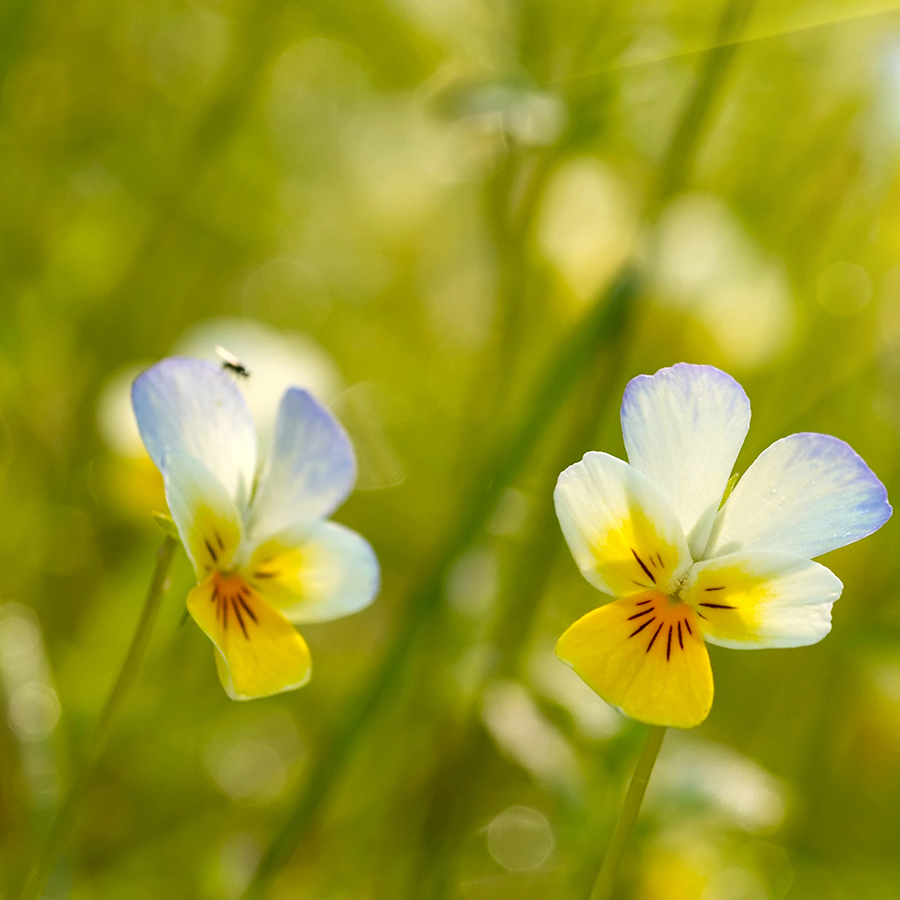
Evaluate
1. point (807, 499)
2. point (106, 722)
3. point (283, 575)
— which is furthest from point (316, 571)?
point (807, 499)

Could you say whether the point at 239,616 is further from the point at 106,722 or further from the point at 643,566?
the point at 643,566

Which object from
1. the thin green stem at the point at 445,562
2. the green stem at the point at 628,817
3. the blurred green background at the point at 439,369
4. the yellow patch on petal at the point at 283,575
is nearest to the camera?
the green stem at the point at 628,817

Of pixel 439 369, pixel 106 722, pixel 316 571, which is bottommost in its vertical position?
pixel 106 722

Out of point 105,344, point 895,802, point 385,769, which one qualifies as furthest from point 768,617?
point 105,344

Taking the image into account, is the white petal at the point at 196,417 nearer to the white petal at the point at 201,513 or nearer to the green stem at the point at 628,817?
the white petal at the point at 201,513

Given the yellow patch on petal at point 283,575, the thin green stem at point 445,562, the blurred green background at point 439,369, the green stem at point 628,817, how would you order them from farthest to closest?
1. the blurred green background at point 439,369
2. the thin green stem at point 445,562
3. the yellow patch on petal at point 283,575
4. the green stem at point 628,817

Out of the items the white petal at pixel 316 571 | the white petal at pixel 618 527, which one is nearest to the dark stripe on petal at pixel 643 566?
the white petal at pixel 618 527

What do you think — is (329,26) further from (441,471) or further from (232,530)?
(232,530)
